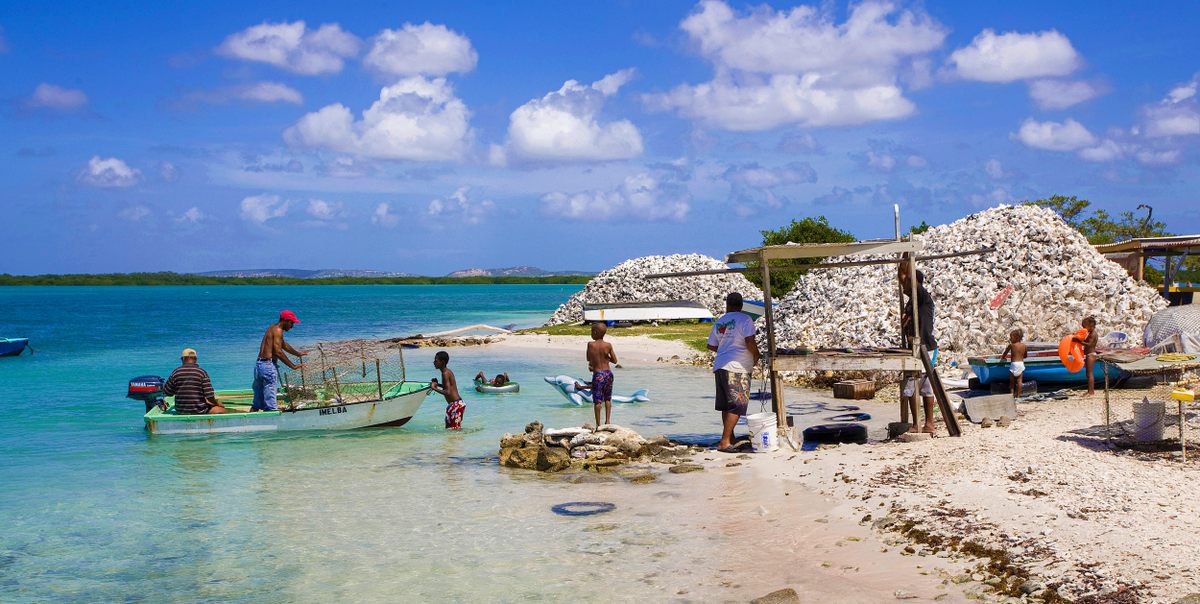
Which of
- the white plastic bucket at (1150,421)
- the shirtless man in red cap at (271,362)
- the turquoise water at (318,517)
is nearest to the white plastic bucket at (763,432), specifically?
the turquoise water at (318,517)

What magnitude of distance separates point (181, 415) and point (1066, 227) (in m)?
22.9

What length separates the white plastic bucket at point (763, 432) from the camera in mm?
13062

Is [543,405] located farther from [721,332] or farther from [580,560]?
[580,560]

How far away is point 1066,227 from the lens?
2609 cm

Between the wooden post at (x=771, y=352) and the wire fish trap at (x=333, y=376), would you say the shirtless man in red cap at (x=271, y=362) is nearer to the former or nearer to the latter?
the wire fish trap at (x=333, y=376)

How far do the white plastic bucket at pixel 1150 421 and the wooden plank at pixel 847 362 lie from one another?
2789 mm

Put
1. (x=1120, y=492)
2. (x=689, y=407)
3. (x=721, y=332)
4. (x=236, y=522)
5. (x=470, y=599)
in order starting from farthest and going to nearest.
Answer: (x=689, y=407) < (x=721, y=332) < (x=236, y=522) < (x=1120, y=492) < (x=470, y=599)

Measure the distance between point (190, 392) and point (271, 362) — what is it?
1.65 m

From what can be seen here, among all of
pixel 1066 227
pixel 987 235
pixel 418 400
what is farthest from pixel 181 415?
Answer: pixel 1066 227

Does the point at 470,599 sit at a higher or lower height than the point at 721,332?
lower

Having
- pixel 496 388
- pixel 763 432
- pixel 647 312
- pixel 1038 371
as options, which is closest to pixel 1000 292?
pixel 1038 371

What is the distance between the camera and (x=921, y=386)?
13.0 meters

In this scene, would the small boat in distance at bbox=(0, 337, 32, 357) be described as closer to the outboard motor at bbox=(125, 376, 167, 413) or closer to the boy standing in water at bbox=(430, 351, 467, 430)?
the outboard motor at bbox=(125, 376, 167, 413)

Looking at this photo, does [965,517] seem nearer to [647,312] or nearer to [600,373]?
[600,373]
